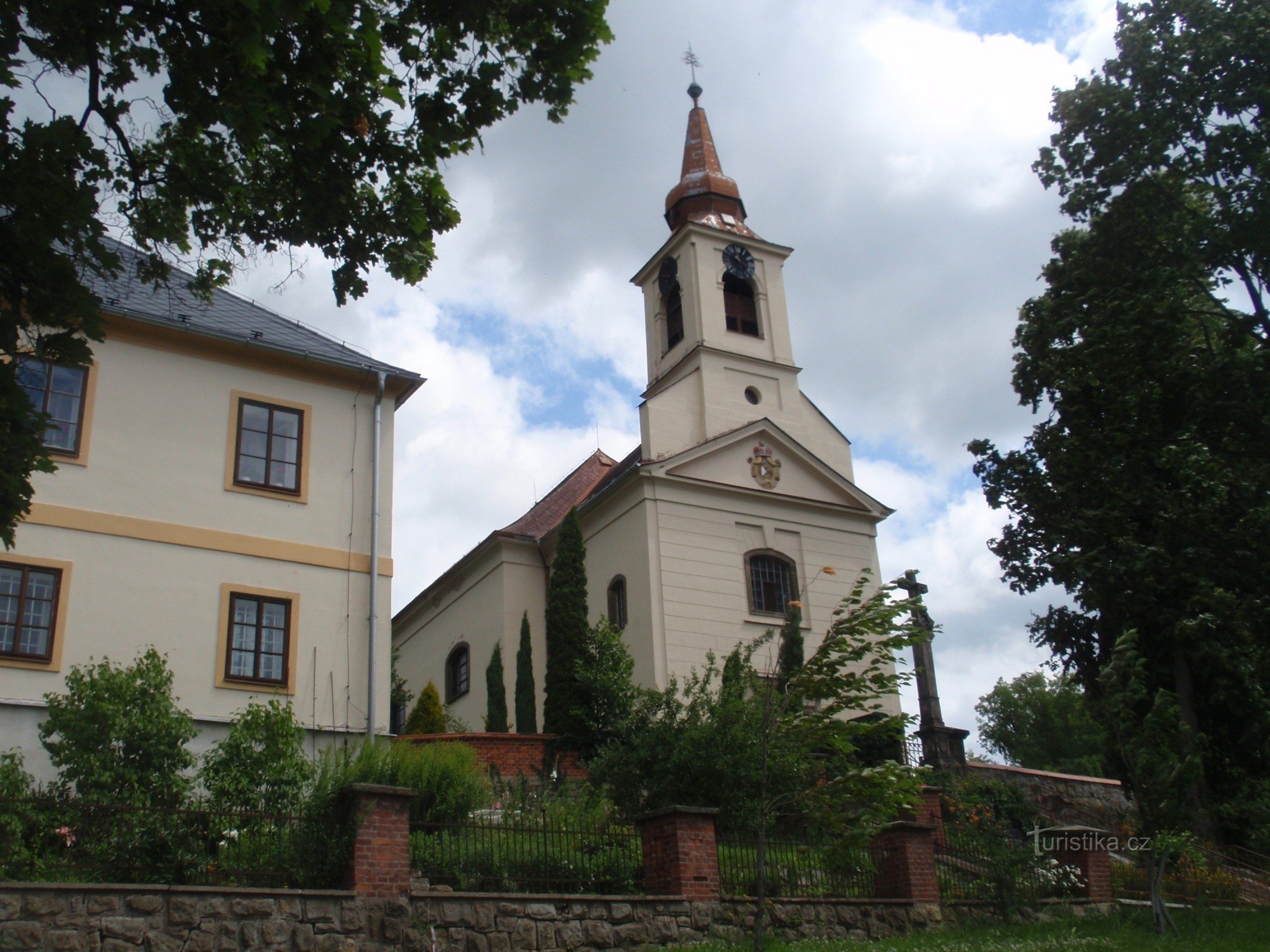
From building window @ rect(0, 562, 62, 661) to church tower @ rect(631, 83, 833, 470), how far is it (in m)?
14.5

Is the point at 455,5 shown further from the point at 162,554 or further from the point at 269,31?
the point at 162,554

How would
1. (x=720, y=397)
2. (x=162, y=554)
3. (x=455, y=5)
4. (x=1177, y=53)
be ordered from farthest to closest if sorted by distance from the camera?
(x=720, y=397)
(x=1177, y=53)
(x=162, y=554)
(x=455, y=5)

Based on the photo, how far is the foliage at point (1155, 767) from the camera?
47.8 ft

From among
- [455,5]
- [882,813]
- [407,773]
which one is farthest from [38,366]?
[882,813]

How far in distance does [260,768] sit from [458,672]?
20.1 m

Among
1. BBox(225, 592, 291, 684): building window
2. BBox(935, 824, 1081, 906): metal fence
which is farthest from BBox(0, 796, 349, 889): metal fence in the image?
BBox(935, 824, 1081, 906): metal fence

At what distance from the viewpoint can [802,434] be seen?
29578 mm

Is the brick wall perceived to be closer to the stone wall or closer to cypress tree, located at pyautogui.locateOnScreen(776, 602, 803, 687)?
cypress tree, located at pyautogui.locateOnScreen(776, 602, 803, 687)

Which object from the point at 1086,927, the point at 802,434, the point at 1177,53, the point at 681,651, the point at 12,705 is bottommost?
the point at 1086,927

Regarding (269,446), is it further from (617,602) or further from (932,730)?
(932,730)

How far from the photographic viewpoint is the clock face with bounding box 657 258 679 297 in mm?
32031

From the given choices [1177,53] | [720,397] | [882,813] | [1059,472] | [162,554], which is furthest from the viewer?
[720,397]

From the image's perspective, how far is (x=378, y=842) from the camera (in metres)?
11.0

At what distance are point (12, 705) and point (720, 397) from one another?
60.1 ft
